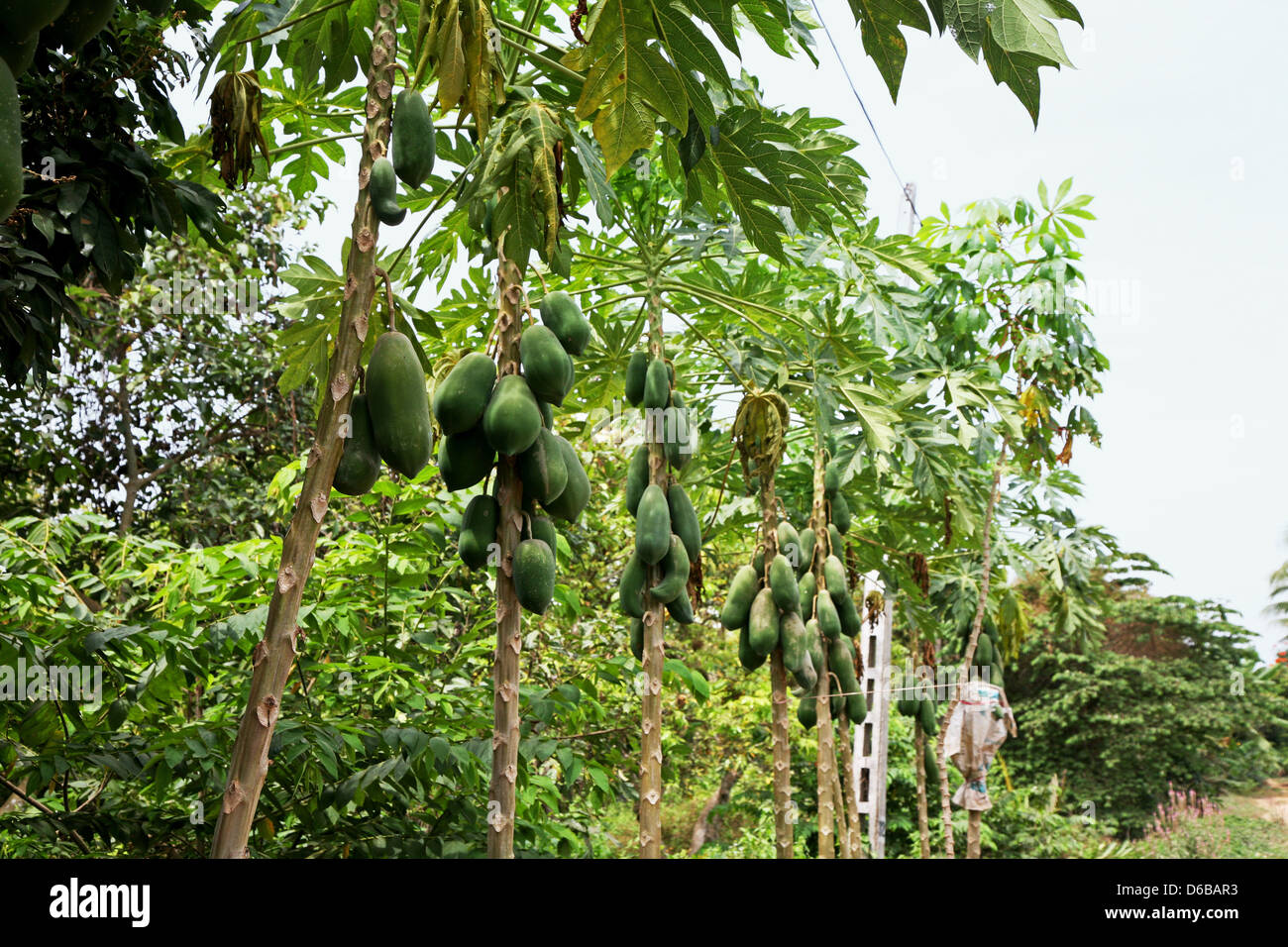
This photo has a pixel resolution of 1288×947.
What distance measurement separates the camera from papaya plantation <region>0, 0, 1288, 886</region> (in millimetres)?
1381

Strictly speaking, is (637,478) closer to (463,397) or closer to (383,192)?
(463,397)

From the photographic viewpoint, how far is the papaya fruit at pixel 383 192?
4.25 ft

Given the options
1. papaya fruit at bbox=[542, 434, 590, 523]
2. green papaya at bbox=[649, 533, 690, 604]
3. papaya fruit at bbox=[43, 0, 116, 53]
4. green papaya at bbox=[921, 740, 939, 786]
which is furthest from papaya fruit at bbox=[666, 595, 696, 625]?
green papaya at bbox=[921, 740, 939, 786]

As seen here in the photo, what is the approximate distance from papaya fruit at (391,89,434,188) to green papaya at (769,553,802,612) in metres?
2.06

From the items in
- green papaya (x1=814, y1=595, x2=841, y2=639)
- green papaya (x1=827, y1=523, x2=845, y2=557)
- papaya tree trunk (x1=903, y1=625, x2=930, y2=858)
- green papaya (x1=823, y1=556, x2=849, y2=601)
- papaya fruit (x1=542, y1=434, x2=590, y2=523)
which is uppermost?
green papaya (x1=827, y1=523, x2=845, y2=557)

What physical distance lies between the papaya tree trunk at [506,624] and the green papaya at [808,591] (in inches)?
92.3

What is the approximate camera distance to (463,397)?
1660 millimetres

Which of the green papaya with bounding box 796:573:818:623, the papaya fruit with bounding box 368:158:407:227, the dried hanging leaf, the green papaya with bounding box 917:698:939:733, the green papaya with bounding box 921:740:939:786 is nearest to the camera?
the papaya fruit with bounding box 368:158:407:227

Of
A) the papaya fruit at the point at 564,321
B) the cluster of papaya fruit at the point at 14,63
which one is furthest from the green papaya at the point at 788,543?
the cluster of papaya fruit at the point at 14,63

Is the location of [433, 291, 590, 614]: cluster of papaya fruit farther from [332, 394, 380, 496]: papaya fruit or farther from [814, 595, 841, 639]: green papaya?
[814, 595, 841, 639]: green papaya

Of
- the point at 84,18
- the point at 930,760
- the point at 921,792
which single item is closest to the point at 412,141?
the point at 84,18

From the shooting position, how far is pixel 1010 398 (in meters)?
4.72

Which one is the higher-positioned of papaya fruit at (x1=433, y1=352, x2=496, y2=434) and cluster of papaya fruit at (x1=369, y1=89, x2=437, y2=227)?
cluster of papaya fruit at (x1=369, y1=89, x2=437, y2=227)
